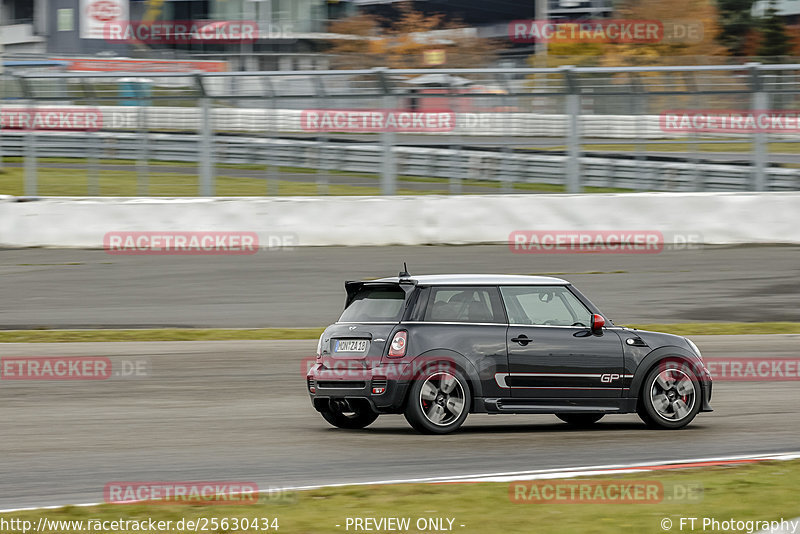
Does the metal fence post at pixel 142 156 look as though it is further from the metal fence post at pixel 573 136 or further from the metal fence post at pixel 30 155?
the metal fence post at pixel 573 136

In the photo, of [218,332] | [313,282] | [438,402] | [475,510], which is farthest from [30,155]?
[475,510]

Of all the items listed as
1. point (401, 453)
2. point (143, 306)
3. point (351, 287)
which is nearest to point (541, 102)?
point (143, 306)

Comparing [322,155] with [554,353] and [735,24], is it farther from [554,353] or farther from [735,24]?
[735,24]

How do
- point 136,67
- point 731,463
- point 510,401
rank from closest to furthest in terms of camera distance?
point 731,463 → point 510,401 → point 136,67

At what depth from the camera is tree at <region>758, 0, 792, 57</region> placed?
185 feet

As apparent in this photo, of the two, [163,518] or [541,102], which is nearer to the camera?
[163,518]

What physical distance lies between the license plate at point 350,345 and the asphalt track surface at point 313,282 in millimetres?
6995

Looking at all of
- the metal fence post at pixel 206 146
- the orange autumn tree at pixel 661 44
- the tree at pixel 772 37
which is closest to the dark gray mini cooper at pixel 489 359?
the metal fence post at pixel 206 146

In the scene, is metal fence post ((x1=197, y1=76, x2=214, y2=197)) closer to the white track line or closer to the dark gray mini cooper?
the dark gray mini cooper

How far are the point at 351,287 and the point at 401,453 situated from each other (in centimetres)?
170

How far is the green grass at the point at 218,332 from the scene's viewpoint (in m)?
14.7

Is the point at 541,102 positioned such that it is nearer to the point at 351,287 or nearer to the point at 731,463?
the point at 351,287

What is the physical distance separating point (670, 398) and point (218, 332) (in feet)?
24.8

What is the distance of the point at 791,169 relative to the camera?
2167 cm
